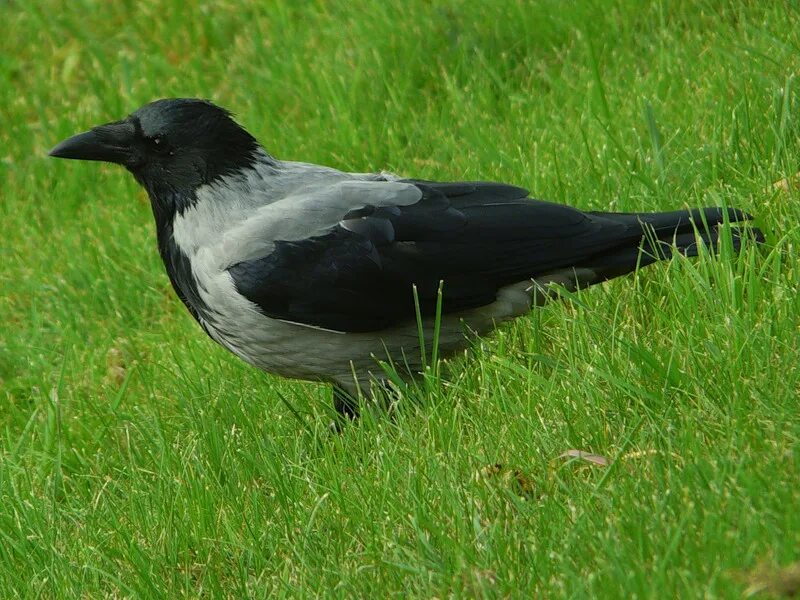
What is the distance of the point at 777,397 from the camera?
3037 millimetres

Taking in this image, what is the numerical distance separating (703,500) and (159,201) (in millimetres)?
2820

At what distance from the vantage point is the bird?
4348mm

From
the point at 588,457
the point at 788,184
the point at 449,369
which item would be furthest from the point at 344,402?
the point at 788,184

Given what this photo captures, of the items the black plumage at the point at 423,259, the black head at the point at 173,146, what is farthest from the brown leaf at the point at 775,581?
the black head at the point at 173,146

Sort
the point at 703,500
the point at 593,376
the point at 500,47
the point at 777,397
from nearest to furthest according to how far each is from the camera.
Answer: the point at 703,500, the point at 777,397, the point at 593,376, the point at 500,47

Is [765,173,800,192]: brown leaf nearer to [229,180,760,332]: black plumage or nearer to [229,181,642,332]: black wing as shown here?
[229,180,760,332]: black plumage

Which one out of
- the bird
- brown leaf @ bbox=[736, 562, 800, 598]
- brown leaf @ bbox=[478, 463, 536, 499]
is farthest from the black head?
brown leaf @ bbox=[736, 562, 800, 598]

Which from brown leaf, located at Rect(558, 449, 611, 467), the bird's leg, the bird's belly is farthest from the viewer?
the bird's leg

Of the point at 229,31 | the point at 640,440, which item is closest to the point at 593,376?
the point at 640,440

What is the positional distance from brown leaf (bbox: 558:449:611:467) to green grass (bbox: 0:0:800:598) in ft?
0.12

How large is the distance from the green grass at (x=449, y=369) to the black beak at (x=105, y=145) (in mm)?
872

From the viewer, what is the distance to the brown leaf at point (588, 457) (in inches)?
125

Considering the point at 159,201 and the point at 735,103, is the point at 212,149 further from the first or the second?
the point at 735,103

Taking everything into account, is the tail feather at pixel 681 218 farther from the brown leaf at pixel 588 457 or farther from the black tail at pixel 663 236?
the brown leaf at pixel 588 457
